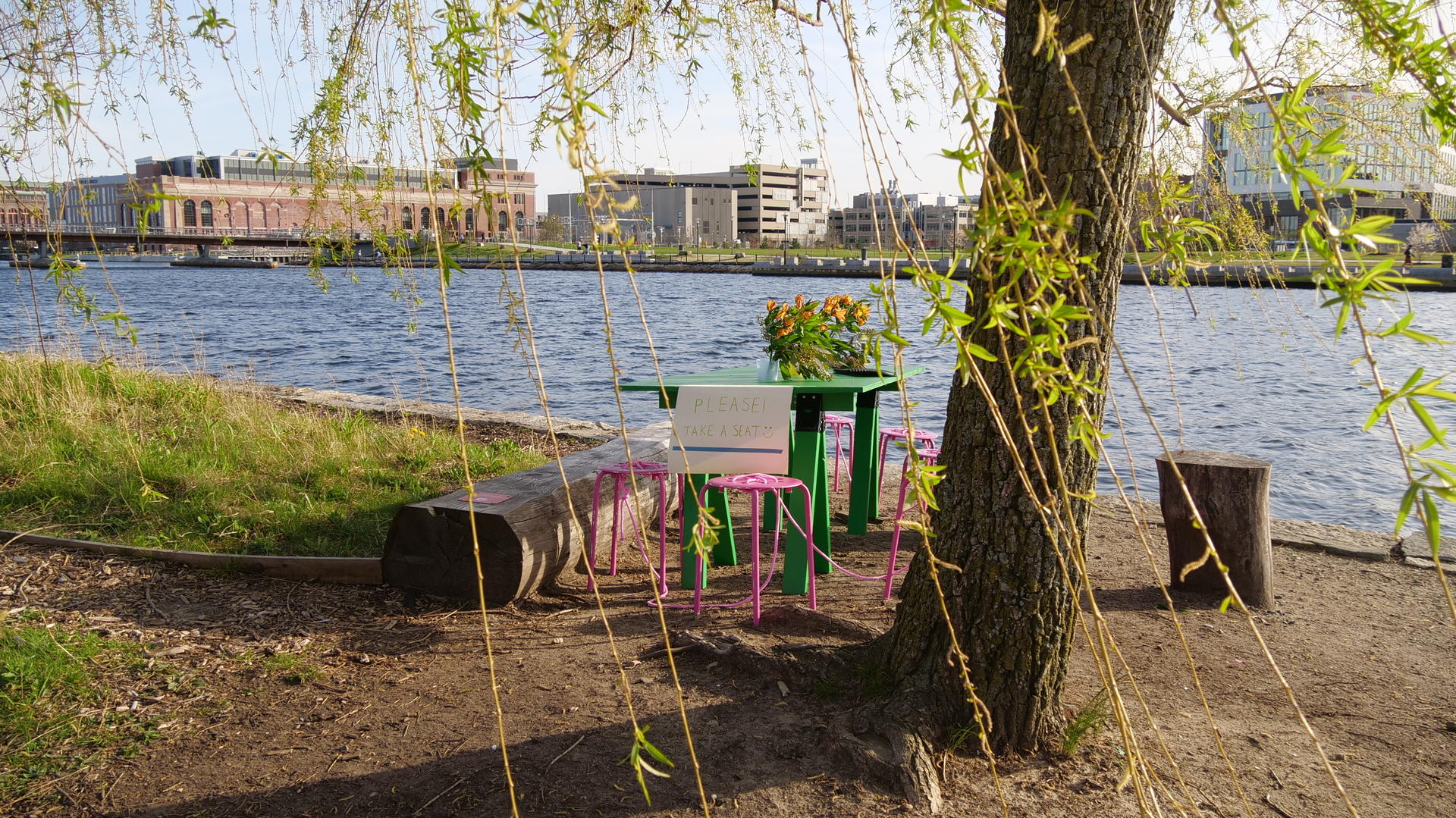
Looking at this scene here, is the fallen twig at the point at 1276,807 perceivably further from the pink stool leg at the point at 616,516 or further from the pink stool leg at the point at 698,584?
the pink stool leg at the point at 616,516

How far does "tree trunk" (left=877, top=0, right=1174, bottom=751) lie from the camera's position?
9.53 feet

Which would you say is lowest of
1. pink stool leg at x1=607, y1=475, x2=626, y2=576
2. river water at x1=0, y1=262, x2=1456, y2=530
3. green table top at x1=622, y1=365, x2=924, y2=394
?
river water at x1=0, y1=262, x2=1456, y2=530

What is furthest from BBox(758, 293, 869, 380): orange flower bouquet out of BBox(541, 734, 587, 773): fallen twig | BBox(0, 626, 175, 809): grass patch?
BBox(0, 626, 175, 809): grass patch

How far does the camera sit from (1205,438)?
45.0 ft

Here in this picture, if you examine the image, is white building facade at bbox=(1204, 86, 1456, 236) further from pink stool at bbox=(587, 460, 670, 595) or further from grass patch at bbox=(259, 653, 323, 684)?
grass patch at bbox=(259, 653, 323, 684)

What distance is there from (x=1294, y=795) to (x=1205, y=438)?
1140 centimetres

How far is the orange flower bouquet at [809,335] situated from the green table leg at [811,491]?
24cm

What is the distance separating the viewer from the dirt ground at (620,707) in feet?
10.3

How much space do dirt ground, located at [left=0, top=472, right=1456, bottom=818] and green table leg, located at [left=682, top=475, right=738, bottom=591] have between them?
5.3 inches

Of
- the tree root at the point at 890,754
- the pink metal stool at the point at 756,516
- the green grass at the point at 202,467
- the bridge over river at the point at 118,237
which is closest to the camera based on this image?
the bridge over river at the point at 118,237

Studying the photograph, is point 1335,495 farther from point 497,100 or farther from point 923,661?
point 497,100

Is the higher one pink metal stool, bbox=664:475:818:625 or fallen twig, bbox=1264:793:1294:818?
pink metal stool, bbox=664:475:818:625

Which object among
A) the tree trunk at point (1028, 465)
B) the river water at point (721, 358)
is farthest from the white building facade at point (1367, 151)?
the tree trunk at point (1028, 465)

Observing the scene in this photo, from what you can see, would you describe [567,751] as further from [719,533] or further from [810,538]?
[719,533]
